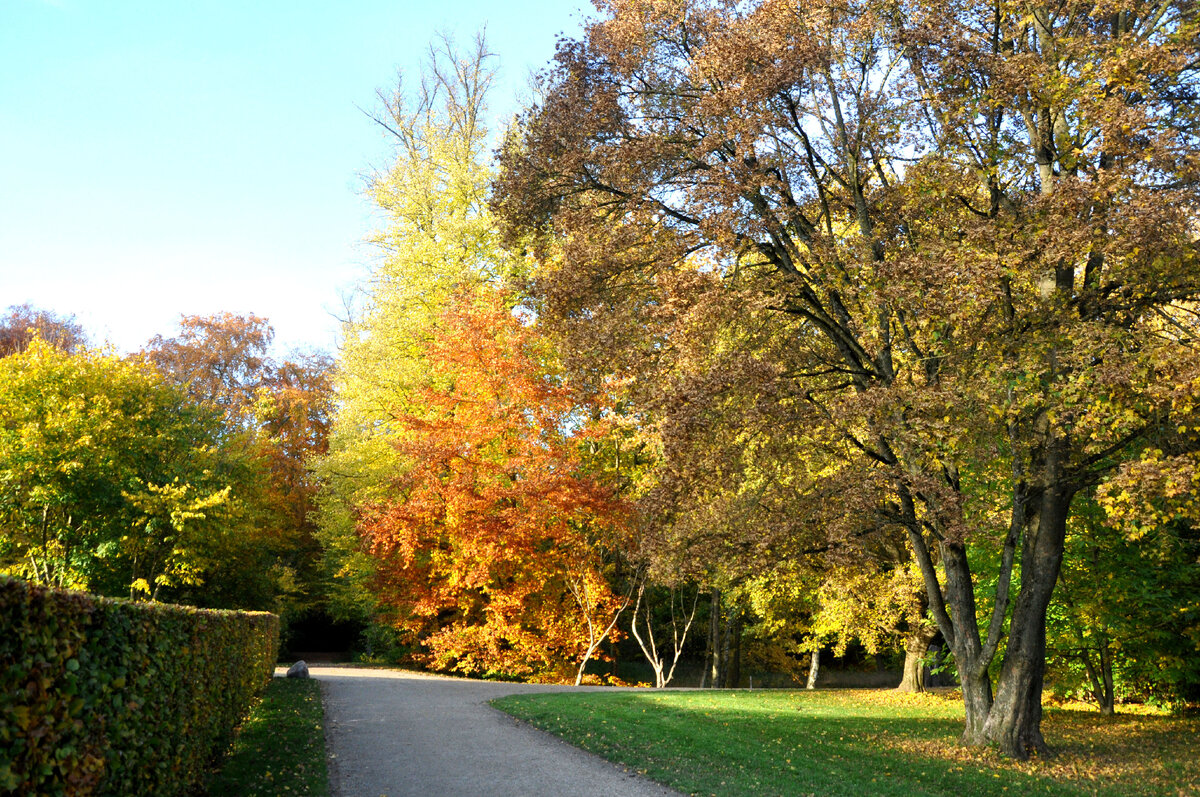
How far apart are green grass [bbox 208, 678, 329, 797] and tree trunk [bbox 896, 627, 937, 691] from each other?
14.8 metres

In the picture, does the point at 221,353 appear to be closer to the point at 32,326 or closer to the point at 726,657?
the point at 32,326

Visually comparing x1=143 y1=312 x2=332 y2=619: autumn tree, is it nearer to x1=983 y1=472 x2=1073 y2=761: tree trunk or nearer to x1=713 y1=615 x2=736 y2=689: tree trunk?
x1=713 y1=615 x2=736 y2=689: tree trunk

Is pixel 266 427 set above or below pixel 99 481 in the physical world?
above

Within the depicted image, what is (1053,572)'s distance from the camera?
35.0 ft

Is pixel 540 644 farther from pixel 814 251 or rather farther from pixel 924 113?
pixel 924 113

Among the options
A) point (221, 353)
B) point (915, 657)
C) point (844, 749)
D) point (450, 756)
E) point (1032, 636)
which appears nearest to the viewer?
point (450, 756)

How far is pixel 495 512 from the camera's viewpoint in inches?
819

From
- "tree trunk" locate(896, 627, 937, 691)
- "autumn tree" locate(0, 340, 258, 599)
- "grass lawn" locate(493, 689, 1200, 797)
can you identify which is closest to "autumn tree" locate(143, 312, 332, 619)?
"autumn tree" locate(0, 340, 258, 599)

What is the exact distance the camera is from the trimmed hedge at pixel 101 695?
307cm

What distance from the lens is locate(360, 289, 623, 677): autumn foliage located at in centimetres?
2000

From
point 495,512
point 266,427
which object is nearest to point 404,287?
point 495,512

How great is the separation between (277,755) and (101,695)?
4868 mm

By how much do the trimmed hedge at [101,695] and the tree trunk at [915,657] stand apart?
58.8ft

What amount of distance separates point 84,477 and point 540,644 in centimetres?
1121
